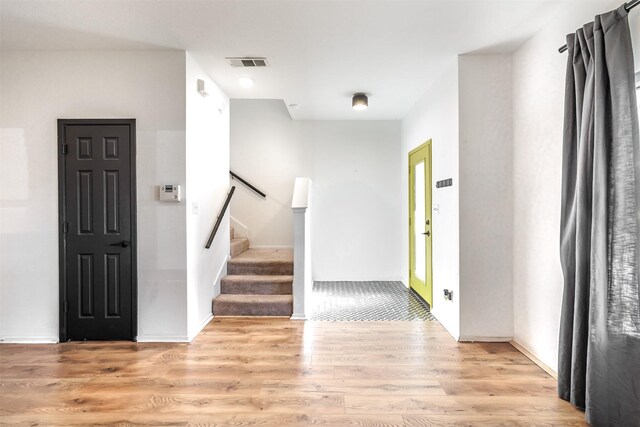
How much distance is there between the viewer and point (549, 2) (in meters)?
2.53

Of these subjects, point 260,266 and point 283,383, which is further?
point 260,266

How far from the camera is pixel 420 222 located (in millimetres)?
4984

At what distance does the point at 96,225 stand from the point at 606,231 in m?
3.88

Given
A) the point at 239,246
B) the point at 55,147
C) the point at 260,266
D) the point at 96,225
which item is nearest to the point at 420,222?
the point at 260,266

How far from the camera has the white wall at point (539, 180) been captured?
2.68 metres

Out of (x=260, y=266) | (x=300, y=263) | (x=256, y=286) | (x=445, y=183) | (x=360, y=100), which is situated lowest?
(x=256, y=286)

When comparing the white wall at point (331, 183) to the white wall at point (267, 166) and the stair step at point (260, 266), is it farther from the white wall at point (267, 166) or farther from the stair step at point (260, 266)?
the stair step at point (260, 266)

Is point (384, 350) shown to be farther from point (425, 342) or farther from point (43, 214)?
point (43, 214)

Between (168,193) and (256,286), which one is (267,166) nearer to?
(256,286)

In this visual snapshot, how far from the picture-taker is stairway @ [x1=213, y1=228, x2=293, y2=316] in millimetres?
4137

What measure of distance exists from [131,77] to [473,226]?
11.3ft

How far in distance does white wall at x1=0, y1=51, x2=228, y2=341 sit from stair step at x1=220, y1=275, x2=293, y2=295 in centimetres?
107

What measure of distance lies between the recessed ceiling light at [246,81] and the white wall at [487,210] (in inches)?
88.6

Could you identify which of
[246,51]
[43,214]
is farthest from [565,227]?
[43,214]
